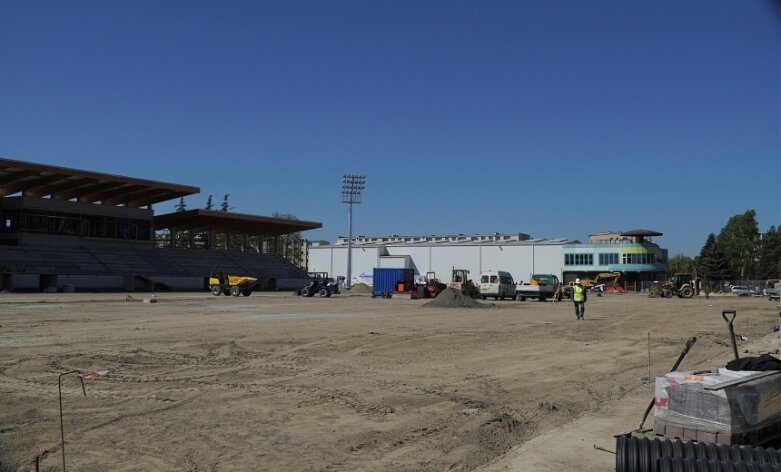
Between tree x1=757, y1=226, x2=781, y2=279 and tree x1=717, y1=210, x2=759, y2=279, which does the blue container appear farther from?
tree x1=757, y1=226, x2=781, y2=279

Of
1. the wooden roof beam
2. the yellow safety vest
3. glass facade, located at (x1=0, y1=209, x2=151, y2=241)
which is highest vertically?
Result: the wooden roof beam

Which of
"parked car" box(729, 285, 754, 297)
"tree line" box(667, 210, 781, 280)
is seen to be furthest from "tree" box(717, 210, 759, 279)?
"parked car" box(729, 285, 754, 297)

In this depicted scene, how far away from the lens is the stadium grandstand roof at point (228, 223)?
77.8 m

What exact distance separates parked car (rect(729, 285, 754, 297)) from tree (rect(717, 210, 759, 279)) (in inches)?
1310

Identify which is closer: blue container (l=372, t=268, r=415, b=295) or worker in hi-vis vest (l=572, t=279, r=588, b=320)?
worker in hi-vis vest (l=572, t=279, r=588, b=320)

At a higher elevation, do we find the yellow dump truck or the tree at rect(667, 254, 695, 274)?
the tree at rect(667, 254, 695, 274)

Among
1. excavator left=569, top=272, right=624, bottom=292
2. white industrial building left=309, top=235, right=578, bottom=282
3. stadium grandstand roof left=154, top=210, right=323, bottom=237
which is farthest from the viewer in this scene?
white industrial building left=309, top=235, right=578, bottom=282

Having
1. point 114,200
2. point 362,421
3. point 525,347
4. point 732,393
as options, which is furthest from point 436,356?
point 114,200

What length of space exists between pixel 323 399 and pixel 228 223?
76.7m

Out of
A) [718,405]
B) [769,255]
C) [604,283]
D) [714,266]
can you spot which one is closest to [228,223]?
[604,283]

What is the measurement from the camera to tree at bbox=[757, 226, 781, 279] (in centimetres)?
12100

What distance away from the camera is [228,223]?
84188mm

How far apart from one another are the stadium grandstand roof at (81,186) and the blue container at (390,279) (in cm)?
2692

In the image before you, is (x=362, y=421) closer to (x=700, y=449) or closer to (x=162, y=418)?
(x=162, y=418)
